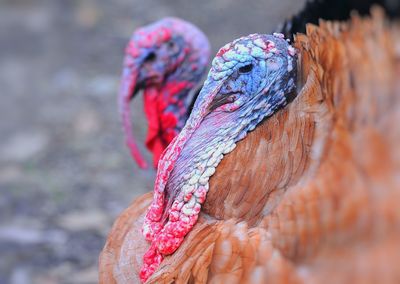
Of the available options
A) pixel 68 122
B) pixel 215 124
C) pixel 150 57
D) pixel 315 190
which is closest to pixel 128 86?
pixel 150 57

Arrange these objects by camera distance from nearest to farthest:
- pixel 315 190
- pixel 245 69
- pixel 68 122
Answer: pixel 315 190
pixel 245 69
pixel 68 122

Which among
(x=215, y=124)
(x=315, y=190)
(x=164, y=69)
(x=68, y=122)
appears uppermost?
(x=68, y=122)

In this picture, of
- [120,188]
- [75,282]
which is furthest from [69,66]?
[75,282]

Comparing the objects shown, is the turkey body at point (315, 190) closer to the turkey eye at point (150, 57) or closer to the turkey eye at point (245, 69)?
the turkey eye at point (245, 69)

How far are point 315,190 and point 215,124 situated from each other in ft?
1.97

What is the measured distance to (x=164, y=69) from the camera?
12.1 ft

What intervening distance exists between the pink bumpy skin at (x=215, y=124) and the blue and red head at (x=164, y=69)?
1044mm

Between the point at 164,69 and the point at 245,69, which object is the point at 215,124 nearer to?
the point at 245,69

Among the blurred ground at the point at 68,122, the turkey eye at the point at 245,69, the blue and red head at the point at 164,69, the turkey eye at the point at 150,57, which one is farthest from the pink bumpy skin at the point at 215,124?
the turkey eye at the point at 150,57

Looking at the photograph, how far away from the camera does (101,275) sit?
2.57 m

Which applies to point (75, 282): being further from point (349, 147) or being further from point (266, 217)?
point (349, 147)

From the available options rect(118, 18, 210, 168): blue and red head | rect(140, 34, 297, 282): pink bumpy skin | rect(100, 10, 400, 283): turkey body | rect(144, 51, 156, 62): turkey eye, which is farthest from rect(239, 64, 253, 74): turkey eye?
rect(144, 51, 156, 62): turkey eye

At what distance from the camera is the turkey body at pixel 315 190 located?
70.0 inches

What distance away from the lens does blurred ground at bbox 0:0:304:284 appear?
14.7 ft
